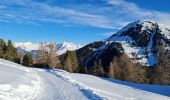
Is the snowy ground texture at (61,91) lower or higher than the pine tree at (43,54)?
lower

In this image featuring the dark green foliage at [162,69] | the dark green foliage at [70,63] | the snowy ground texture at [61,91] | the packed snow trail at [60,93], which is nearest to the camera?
the snowy ground texture at [61,91]

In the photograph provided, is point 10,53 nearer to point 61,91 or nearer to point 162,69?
point 162,69

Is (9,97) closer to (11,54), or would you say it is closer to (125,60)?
(125,60)

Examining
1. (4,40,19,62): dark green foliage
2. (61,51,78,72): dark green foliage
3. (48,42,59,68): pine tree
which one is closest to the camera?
(61,51,78,72): dark green foliage

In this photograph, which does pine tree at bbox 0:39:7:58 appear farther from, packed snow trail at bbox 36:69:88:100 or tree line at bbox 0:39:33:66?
packed snow trail at bbox 36:69:88:100

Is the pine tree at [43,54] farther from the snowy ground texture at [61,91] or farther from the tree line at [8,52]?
the snowy ground texture at [61,91]

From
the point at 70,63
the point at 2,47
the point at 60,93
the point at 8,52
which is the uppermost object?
the point at 2,47

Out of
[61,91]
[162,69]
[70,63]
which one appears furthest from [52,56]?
[61,91]

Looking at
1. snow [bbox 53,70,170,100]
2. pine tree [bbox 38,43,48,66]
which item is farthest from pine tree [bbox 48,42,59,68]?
snow [bbox 53,70,170,100]

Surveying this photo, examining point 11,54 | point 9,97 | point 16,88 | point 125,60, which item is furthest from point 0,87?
point 11,54

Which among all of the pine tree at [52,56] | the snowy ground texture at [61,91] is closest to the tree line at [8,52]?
the pine tree at [52,56]

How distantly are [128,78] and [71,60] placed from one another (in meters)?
26.5

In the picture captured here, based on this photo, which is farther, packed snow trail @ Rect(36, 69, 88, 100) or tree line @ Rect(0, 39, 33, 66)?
tree line @ Rect(0, 39, 33, 66)

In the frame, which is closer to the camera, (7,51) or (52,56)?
(7,51)
